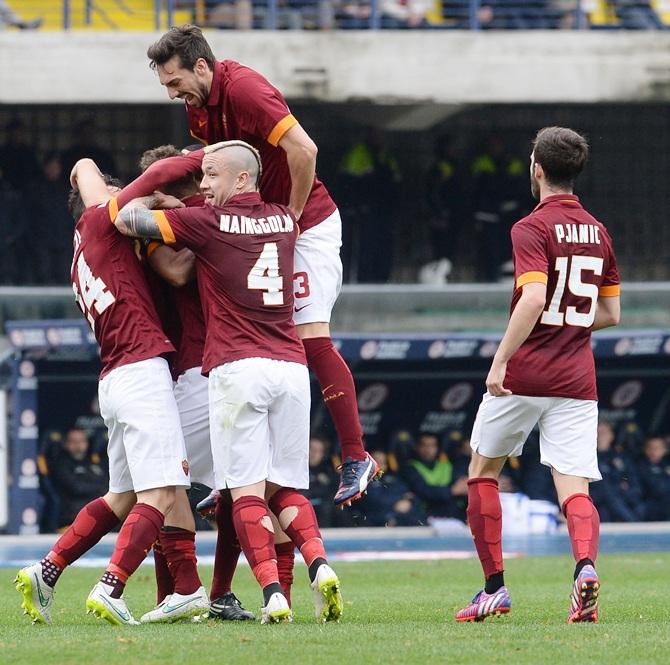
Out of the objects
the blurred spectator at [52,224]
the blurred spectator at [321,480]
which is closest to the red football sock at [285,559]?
the blurred spectator at [321,480]

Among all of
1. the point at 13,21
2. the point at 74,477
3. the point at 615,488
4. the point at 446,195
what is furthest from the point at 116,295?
the point at 446,195

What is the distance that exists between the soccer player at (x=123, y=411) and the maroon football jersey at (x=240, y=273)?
295 mm

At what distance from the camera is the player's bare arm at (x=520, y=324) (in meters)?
6.51

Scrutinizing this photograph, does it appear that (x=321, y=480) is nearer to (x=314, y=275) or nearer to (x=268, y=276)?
(x=314, y=275)

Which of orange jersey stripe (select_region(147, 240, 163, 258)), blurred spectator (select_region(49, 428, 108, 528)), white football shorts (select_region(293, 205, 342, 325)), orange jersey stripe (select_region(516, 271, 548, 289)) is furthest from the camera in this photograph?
blurred spectator (select_region(49, 428, 108, 528))

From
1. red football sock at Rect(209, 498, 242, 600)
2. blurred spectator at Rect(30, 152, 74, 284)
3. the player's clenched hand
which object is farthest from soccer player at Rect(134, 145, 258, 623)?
blurred spectator at Rect(30, 152, 74, 284)

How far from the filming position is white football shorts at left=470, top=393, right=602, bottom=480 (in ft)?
22.1

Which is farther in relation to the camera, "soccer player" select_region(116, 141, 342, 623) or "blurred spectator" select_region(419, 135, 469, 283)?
"blurred spectator" select_region(419, 135, 469, 283)

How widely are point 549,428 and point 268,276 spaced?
1.40m

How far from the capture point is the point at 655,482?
57.9 ft

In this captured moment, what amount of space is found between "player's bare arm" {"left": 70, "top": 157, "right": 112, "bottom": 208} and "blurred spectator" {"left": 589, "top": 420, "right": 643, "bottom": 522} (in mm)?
11290

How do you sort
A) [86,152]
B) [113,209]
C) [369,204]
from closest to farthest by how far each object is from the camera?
[113,209]
[86,152]
[369,204]

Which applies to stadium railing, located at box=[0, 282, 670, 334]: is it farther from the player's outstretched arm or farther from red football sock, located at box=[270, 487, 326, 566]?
red football sock, located at box=[270, 487, 326, 566]

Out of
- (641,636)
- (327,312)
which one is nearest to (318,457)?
→ (327,312)
